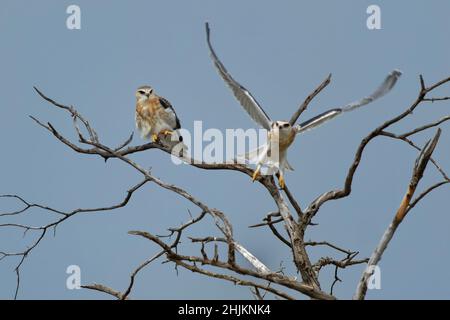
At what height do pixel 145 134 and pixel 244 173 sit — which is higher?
pixel 145 134

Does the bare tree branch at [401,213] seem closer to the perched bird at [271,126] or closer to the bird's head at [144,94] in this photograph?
the perched bird at [271,126]

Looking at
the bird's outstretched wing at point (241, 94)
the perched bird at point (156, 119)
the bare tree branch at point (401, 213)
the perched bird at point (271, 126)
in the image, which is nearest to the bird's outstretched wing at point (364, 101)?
the perched bird at point (271, 126)

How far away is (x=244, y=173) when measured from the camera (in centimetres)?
889

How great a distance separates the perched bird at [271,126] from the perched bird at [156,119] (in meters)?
1.63

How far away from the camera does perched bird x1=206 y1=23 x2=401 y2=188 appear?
890 cm

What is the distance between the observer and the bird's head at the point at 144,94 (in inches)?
436

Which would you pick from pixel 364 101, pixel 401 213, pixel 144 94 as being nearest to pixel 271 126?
pixel 364 101

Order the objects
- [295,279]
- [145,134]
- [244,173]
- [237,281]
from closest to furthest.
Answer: [237,281]
[295,279]
[244,173]
[145,134]

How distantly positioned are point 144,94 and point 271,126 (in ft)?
8.09

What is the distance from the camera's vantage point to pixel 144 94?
11.1 metres
